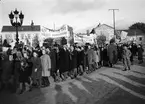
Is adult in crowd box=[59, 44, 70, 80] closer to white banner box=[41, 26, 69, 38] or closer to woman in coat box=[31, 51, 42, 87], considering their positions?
white banner box=[41, 26, 69, 38]

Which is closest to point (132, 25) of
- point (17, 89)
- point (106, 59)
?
point (106, 59)

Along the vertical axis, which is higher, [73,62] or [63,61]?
[63,61]

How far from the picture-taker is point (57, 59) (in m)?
12.0

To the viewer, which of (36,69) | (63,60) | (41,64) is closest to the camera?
(36,69)

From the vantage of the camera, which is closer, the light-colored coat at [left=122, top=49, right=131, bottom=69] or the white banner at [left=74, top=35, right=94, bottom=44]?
the light-colored coat at [left=122, top=49, right=131, bottom=69]

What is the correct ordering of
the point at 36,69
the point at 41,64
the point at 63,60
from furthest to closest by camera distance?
1. the point at 63,60
2. the point at 41,64
3. the point at 36,69

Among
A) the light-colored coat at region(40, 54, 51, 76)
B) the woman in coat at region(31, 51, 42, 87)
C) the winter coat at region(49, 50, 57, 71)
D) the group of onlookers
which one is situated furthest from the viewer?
the winter coat at region(49, 50, 57, 71)

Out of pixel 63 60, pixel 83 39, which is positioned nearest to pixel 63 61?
pixel 63 60

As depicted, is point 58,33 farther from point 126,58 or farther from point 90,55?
point 126,58

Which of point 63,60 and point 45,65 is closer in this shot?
point 45,65

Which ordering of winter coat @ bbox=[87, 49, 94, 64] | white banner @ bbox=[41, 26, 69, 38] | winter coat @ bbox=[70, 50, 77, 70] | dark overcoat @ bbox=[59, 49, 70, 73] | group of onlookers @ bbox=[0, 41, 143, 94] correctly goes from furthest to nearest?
winter coat @ bbox=[87, 49, 94, 64] < white banner @ bbox=[41, 26, 69, 38] < winter coat @ bbox=[70, 50, 77, 70] < dark overcoat @ bbox=[59, 49, 70, 73] < group of onlookers @ bbox=[0, 41, 143, 94]

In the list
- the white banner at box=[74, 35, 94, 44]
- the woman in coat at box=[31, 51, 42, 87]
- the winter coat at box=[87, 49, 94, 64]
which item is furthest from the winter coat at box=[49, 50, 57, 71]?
the white banner at box=[74, 35, 94, 44]

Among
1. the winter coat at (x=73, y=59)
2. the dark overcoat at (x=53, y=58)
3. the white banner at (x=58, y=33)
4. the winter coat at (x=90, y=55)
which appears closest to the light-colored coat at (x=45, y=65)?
the dark overcoat at (x=53, y=58)

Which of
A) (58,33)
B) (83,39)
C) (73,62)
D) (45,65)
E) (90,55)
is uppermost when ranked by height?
(58,33)
